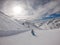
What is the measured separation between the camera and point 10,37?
5.68 ft

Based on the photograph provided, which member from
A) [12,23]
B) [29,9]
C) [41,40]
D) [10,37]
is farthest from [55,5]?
[10,37]

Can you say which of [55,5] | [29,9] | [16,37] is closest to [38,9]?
[29,9]

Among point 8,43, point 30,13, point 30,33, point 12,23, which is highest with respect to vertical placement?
point 30,13

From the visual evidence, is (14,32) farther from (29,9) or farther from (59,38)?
(59,38)

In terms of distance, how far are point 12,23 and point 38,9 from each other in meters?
0.45

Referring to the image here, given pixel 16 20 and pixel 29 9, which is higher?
pixel 29 9

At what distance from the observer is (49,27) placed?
178 cm

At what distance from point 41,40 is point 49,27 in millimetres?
230

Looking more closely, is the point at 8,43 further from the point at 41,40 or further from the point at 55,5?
the point at 55,5

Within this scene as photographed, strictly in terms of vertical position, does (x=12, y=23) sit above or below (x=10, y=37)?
above

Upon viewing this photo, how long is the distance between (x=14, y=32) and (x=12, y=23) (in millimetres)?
137

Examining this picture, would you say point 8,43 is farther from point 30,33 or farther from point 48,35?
point 48,35

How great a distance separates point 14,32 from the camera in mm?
1754

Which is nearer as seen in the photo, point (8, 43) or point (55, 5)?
point (8, 43)
